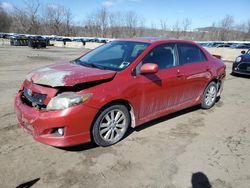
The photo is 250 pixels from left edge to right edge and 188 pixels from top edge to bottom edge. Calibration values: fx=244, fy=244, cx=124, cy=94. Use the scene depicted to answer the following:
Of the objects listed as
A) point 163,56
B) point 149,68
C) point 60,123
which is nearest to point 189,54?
point 163,56

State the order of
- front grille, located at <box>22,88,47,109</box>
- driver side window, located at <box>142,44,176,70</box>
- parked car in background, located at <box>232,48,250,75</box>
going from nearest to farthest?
front grille, located at <box>22,88,47,109</box> < driver side window, located at <box>142,44,176,70</box> < parked car in background, located at <box>232,48,250,75</box>

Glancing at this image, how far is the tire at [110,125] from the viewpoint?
11.8 ft

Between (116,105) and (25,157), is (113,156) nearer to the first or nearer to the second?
(116,105)

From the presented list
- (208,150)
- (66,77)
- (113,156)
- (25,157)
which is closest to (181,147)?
(208,150)

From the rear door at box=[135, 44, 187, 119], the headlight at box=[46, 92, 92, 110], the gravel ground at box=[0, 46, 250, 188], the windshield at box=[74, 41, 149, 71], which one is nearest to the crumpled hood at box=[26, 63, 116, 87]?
the headlight at box=[46, 92, 92, 110]

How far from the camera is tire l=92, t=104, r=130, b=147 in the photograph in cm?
359

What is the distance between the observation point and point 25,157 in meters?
3.42

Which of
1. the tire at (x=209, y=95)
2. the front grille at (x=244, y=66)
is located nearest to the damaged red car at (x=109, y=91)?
the tire at (x=209, y=95)

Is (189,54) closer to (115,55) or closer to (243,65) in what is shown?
(115,55)

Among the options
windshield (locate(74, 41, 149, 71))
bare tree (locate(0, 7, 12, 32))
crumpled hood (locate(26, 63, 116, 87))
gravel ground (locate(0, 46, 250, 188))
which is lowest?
gravel ground (locate(0, 46, 250, 188))

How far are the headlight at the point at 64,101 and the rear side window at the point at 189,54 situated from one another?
2.34 metres

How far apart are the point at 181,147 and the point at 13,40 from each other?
35758mm

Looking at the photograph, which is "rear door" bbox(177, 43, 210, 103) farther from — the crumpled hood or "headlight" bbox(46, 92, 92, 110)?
"headlight" bbox(46, 92, 92, 110)

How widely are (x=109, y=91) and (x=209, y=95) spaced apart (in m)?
3.21
